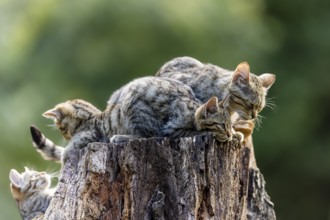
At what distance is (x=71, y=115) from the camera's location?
980 centimetres

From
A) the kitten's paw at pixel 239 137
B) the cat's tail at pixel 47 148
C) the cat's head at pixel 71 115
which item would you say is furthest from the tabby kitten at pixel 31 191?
the kitten's paw at pixel 239 137

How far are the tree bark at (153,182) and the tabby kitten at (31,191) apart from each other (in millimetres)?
2127

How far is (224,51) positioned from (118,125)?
29.7ft

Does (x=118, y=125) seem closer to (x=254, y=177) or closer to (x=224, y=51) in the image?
(x=254, y=177)

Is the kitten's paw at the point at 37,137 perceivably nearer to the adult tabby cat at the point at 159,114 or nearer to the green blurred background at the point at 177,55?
the adult tabby cat at the point at 159,114

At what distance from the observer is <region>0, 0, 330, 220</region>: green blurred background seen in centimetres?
1689

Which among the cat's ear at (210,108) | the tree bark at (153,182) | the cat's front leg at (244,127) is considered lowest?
the tree bark at (153,182)

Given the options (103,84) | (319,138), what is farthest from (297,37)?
(103,84)

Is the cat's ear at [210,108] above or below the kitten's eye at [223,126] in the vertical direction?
above

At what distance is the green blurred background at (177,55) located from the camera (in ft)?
55.4

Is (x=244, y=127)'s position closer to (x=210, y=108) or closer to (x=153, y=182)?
(x=210, y=108)

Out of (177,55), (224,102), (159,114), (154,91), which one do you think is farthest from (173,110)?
(177,55)

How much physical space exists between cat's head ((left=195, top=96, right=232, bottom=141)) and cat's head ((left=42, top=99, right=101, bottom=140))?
1.47 meters

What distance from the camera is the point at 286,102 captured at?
18844 millimetres
